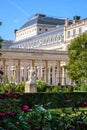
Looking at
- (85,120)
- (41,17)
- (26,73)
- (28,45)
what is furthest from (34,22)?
(85,120)

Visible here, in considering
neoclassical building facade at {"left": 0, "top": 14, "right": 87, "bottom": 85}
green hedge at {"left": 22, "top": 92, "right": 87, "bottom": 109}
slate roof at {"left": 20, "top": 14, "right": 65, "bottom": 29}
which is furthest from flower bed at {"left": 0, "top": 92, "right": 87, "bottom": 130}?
slate roof at {"left": 20, "top": 14, "right": 65, "bottom": 29}

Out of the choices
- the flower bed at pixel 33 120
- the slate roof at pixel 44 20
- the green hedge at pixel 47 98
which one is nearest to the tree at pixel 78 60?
the green hedge at pixel 47 98

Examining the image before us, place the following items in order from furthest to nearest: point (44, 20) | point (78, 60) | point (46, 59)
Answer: point (44, 20), point (46, 59), point (78, 60)

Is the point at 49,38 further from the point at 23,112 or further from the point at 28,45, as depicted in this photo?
the point at 23,112

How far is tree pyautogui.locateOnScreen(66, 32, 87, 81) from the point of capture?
5259 cm

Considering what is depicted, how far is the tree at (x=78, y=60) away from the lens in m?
52.6

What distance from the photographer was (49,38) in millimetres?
95312

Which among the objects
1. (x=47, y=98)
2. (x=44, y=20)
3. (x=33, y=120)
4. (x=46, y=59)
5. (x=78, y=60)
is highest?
(x=44, y=20)

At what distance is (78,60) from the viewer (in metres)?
55.1

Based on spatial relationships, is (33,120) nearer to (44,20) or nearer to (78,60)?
(78,60)

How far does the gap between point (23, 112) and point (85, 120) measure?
55.0 inches

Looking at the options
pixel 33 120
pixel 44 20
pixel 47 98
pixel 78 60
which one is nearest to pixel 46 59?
pixel 78 60

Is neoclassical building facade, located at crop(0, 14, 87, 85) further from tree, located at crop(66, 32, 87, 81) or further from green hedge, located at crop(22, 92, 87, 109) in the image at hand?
green hedge, located at crop(22, 92, 87, 109)

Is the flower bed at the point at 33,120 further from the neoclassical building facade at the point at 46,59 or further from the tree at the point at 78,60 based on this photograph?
the neoclassical building facade at the point at 46,59
